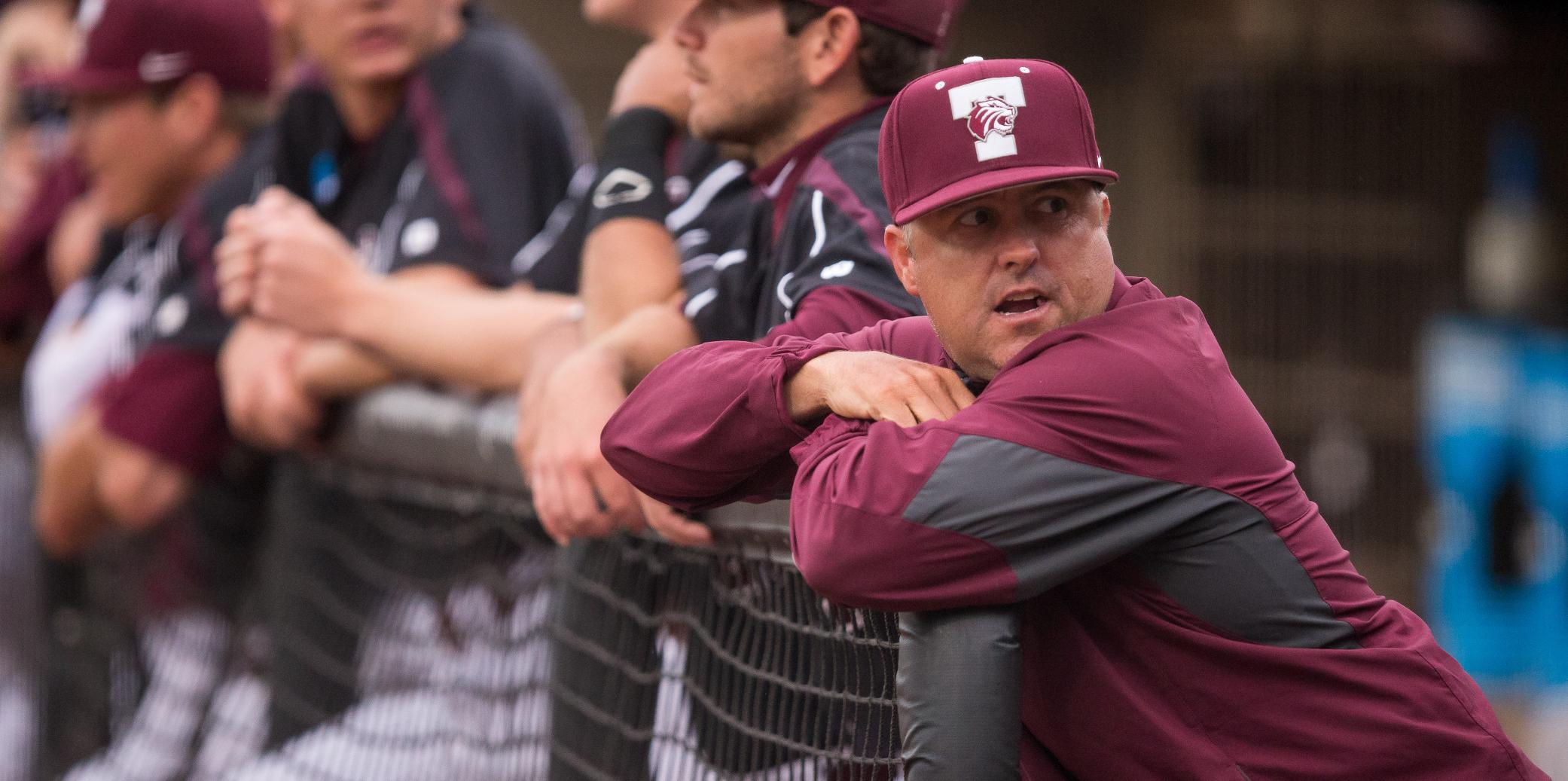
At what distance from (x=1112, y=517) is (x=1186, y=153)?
21.1 ft

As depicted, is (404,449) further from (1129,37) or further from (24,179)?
(1129,37)

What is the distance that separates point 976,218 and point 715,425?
262 millimetres

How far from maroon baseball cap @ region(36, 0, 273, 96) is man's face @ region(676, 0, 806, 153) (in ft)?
5.69

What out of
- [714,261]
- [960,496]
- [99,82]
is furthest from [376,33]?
[960,496]

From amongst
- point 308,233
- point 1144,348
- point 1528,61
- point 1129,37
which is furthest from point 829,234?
point 1528,61

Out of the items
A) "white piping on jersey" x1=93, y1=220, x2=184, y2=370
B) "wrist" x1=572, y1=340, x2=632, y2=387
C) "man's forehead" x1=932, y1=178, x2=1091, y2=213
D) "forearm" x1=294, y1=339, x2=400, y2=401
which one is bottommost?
"white piping on jersey" x1=93, y1=220, x2=184, y2=370

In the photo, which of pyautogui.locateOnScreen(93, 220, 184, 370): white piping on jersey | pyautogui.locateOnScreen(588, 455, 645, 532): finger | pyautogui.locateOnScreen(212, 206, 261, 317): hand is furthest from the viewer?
pyautogui.locateOnScreen(93, 220, 184, 370): white piping on jersey

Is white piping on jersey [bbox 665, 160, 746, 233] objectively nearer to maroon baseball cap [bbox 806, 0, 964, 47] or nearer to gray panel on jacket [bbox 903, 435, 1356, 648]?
maroon baseball cap [bbox 806, 0, 964, 47]

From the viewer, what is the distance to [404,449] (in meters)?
2.39

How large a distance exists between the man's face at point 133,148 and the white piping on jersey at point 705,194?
5.10 ft

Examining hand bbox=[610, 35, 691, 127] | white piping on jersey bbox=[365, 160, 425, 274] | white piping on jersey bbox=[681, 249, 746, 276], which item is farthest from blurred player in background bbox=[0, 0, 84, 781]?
white piping on jersey bbox=[681, 249, 746, 276]

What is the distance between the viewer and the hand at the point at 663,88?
220 cm

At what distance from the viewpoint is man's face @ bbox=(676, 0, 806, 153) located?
178 cm

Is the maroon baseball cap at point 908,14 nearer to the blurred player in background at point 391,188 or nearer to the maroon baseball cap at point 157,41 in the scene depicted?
the blurred player in background at point 391,188
